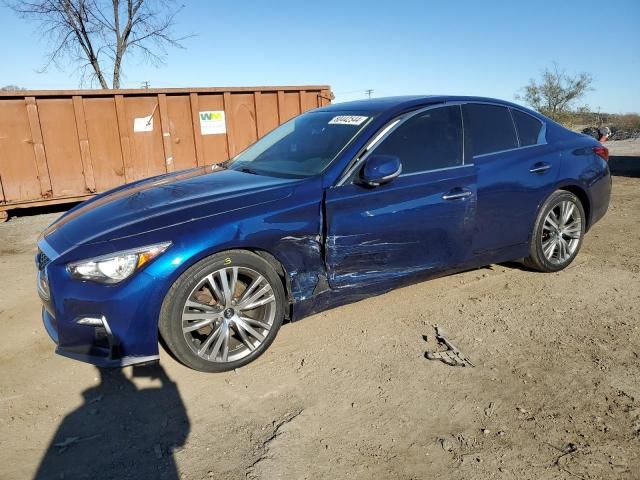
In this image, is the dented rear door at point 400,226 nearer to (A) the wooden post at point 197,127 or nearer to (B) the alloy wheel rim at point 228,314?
(B) the alloy wheel rim at point 228,314

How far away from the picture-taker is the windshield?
3506mm

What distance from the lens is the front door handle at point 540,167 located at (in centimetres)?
414

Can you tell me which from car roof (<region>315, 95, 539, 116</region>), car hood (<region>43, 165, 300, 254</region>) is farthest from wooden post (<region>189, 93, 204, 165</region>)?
car hood (<region>43, 165, 300, 254</region>)

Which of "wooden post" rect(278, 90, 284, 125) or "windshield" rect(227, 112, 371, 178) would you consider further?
"wooden post" rect(278, 90, 284, 125)

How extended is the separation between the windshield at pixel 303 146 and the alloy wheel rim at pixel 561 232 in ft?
6.71

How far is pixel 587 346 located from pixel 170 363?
273 cm

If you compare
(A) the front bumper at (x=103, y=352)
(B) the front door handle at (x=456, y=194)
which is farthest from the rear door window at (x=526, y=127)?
(A) the front bumper at (x=103, y=352)

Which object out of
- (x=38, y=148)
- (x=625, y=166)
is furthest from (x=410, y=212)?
(x=625, y=166)

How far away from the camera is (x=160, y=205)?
3.13 m

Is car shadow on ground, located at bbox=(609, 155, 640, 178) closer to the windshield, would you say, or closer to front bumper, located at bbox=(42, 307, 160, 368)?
the windshield

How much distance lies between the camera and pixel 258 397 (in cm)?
280

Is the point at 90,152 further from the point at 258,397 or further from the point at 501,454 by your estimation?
the point at 501,454

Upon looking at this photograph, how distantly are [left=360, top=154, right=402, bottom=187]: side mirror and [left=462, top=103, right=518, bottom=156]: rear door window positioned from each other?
3.05 feet

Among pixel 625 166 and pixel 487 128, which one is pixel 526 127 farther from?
pixel 625 166
